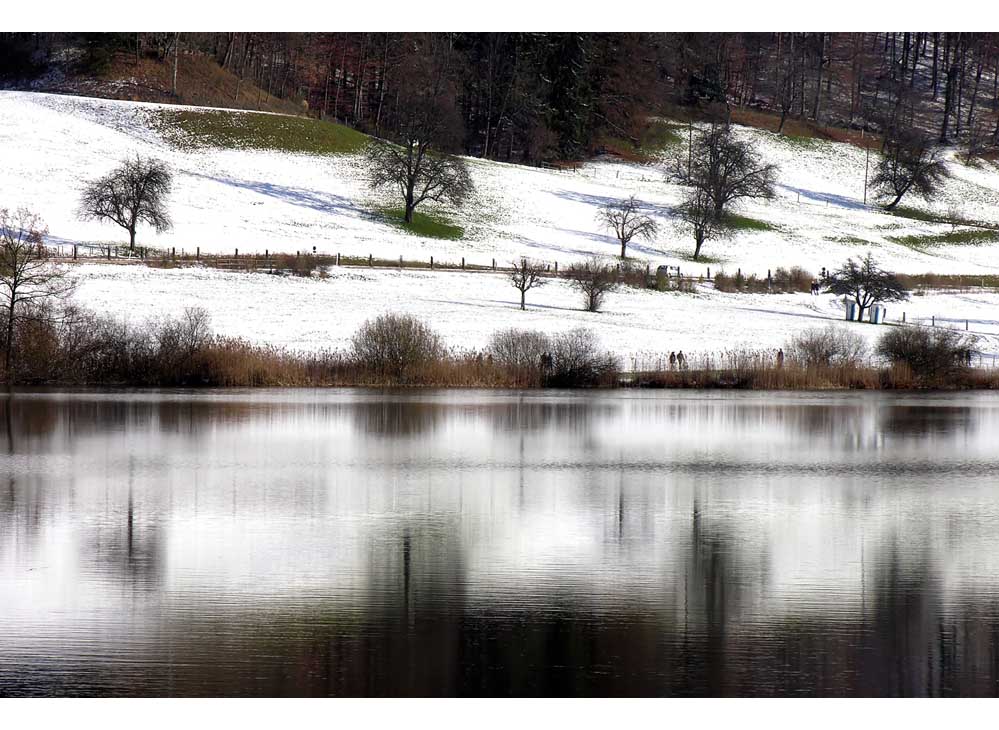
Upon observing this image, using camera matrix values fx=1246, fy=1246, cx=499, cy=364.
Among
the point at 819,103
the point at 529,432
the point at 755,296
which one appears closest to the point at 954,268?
the point at 755,296

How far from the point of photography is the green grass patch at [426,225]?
282ft

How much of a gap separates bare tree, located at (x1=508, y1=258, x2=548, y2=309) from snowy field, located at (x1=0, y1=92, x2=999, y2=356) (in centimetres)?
78

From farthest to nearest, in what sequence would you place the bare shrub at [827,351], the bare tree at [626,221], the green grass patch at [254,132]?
the green grass patch at [254,132] < the bare tree at [626,221] < the bare shrub at [827,351]

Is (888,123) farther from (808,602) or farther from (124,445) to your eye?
(808,602)

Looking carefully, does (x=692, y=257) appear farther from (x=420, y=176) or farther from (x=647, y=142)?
(x=647, y=142)

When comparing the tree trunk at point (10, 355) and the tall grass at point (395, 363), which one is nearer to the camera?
the tree trunk at point (10, 355)

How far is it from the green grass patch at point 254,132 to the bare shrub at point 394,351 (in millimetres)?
58301

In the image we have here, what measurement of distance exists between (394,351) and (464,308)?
15.7 meters

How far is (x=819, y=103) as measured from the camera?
138 metres

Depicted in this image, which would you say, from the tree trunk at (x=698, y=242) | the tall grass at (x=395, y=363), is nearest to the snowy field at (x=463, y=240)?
the tree trunk at (x=698, y=242)

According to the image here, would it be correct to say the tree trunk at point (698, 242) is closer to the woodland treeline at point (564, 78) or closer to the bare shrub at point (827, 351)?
the woodland treeline at point (564, 78)

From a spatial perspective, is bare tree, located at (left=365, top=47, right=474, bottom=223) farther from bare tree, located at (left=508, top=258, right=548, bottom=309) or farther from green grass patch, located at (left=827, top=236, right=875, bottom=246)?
green grass patch, located at (left=827, top=236, right=875, bottom=246)

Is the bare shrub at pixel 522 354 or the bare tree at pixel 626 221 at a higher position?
the bare tree at pixel 626 221

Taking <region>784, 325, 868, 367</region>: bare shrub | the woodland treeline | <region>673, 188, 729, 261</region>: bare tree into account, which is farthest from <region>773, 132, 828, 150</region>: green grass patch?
<region>784, 325, 868, 367</region>: bare shrub
